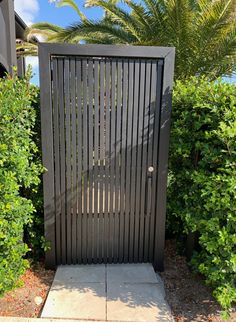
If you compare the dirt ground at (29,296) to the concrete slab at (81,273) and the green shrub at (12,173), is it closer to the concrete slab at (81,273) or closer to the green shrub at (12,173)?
the concrete slab at (81,273)

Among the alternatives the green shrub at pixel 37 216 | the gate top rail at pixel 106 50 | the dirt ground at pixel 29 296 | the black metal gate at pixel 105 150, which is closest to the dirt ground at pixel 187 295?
the black metal gate at pixel 105 150

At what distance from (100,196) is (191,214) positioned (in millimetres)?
1021

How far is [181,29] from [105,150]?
4.52 meters

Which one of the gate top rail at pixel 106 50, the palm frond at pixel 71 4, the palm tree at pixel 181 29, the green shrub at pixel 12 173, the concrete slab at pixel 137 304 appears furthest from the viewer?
the palm frond at pixel 71 4

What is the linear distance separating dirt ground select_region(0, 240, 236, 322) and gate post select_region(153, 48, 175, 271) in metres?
0.28

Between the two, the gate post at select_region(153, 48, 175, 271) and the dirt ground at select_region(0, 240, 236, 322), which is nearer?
the dirt ground at select_region(0, 240, 236, 322)

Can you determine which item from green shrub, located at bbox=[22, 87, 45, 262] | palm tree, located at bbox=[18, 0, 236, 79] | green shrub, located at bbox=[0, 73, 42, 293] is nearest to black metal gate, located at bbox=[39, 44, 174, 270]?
green shrub, located at bbox=[22, 87, 45, 262]

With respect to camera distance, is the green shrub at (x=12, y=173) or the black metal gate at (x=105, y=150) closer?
the green shrub at (x=12, y=173)

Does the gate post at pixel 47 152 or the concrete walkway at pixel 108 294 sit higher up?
the gate post at pixel 47 152

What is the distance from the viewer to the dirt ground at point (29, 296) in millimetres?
2521

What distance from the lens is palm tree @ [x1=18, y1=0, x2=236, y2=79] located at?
236 inches

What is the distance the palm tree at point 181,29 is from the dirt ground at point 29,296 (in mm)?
5469

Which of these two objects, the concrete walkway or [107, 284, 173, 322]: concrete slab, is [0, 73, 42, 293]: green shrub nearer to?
the concrete walkway

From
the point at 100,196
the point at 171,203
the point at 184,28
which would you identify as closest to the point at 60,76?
the point at 100,196
